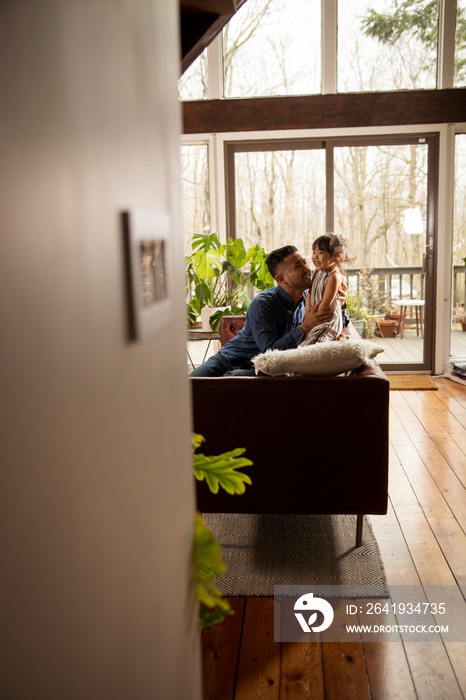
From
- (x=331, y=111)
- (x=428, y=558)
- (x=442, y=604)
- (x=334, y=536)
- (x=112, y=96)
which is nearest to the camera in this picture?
(x=112, y=96)

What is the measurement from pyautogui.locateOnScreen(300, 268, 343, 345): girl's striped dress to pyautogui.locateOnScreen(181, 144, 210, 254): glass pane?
9.76 ft

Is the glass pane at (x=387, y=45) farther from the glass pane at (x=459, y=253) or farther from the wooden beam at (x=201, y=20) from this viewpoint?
the wooden beam at (x=201, y=20)

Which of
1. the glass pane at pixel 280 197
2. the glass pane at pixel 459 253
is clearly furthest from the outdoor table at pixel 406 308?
the glass pane at pixel 280 197

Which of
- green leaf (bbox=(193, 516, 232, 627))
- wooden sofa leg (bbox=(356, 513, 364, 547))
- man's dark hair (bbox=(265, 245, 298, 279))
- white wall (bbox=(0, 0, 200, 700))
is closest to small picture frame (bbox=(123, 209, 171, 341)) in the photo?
white wall (bbox=(0, 0, 200, 700))

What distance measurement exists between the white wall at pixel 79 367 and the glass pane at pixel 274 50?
5224 mm

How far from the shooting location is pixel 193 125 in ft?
18.9

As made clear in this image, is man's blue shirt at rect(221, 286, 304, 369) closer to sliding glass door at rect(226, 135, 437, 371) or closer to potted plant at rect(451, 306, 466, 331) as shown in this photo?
sliding glass door at rect(226, 135, 437, 371)

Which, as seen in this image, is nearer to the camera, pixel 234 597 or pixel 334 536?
pixel 234 597

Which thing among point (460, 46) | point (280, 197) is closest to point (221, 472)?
point (280, 197)

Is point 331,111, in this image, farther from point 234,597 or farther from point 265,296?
point 234,597

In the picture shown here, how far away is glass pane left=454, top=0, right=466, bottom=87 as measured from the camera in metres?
5.51

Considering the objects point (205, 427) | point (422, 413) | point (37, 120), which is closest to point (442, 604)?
point (205, 427)

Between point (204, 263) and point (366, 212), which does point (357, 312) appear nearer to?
point (366, 212)

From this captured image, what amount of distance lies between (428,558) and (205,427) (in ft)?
3.48
